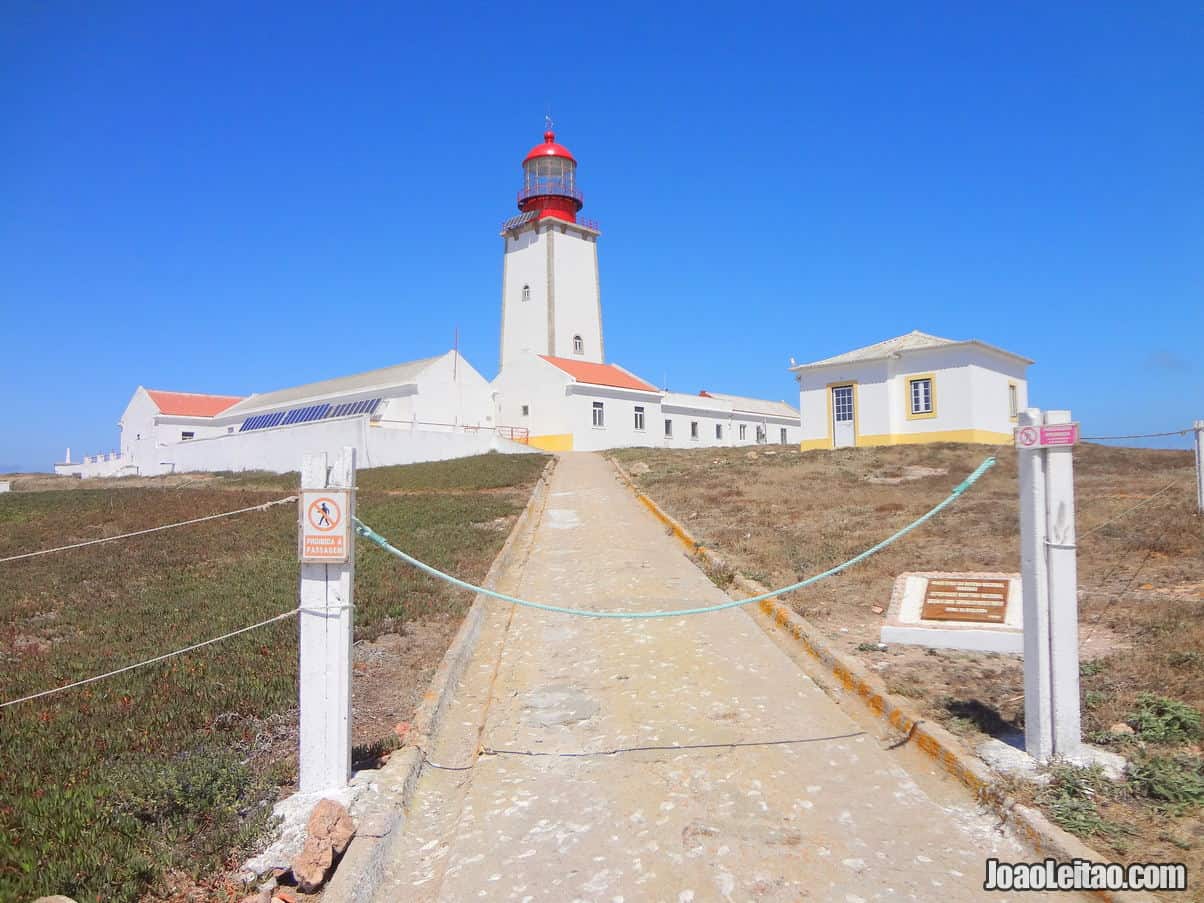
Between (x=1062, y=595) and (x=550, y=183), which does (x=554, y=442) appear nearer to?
(x=550, y=183)

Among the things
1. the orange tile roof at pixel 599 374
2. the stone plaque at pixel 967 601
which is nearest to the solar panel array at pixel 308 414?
the orange tile roof at pixel 599 374

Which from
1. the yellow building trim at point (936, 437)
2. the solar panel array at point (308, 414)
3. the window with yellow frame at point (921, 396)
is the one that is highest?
the solar panel array at point (308, 414)

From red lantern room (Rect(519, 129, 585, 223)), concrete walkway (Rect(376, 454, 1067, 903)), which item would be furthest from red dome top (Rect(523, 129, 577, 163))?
concrete walkway (Rect(376, 454, 1067, 903))

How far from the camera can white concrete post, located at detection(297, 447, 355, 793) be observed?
422 cm

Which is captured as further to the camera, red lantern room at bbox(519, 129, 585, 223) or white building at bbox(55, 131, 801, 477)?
red lantern room at bbox(519, 129, 585, 223)

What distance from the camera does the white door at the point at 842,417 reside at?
27.9 m

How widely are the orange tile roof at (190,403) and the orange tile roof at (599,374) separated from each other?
79.3 feet

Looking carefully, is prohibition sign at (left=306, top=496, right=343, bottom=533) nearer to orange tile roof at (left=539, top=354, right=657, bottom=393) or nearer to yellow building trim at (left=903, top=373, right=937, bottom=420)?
yellow building trim at (left=903, top=373, right=937, bottom=420)

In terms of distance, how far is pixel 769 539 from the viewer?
38.5 ft

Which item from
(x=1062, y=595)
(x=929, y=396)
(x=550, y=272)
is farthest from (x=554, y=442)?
(x=1062, y=595)

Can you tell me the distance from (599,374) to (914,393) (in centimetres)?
1678

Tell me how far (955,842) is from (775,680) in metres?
2.39

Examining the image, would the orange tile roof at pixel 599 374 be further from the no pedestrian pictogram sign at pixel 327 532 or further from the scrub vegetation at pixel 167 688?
the no pedestrian pictogram sign at pixel 327 532

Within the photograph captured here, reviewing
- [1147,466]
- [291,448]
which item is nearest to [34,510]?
[291,448]
